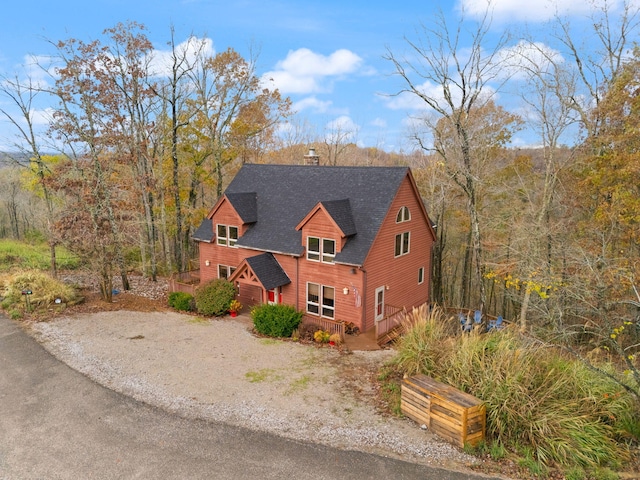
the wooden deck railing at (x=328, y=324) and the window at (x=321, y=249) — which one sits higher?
the window at (x=321, y=249)

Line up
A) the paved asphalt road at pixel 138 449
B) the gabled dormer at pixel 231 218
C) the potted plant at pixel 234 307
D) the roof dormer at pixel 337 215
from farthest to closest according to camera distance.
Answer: the gabled dormer at pixel 231 218 < the potted plant at pixel 234 307 < the roof dormer at pixel 337 215 < the paved asphalt road at pixel 138 449

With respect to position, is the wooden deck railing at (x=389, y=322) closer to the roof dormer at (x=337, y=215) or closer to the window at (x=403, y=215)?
the roof dormer at (x=337, y=215)

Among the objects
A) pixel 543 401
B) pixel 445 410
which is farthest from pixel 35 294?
pixel 543 401

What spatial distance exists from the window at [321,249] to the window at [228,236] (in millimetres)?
4557

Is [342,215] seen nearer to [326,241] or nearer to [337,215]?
[337,215]

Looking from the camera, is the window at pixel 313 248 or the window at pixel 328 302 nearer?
the window at pixel 328 302

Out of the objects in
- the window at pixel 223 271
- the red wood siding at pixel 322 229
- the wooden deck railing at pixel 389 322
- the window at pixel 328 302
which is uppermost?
the red wood siding at pixel 322 229

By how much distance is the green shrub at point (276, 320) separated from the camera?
1566 cm

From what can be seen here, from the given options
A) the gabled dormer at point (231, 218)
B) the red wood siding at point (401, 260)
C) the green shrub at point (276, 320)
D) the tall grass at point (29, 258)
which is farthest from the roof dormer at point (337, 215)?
the tall grass at point (29, 258)

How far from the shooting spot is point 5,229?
143ft

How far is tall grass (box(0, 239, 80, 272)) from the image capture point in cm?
2616

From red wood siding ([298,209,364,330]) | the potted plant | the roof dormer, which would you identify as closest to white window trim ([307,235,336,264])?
red wood siding ([298,209,364,330])

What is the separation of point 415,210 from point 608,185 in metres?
7.95

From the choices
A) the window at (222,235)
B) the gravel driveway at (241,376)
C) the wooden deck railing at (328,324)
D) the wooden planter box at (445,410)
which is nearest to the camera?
the wooden planter box at (445,410)
